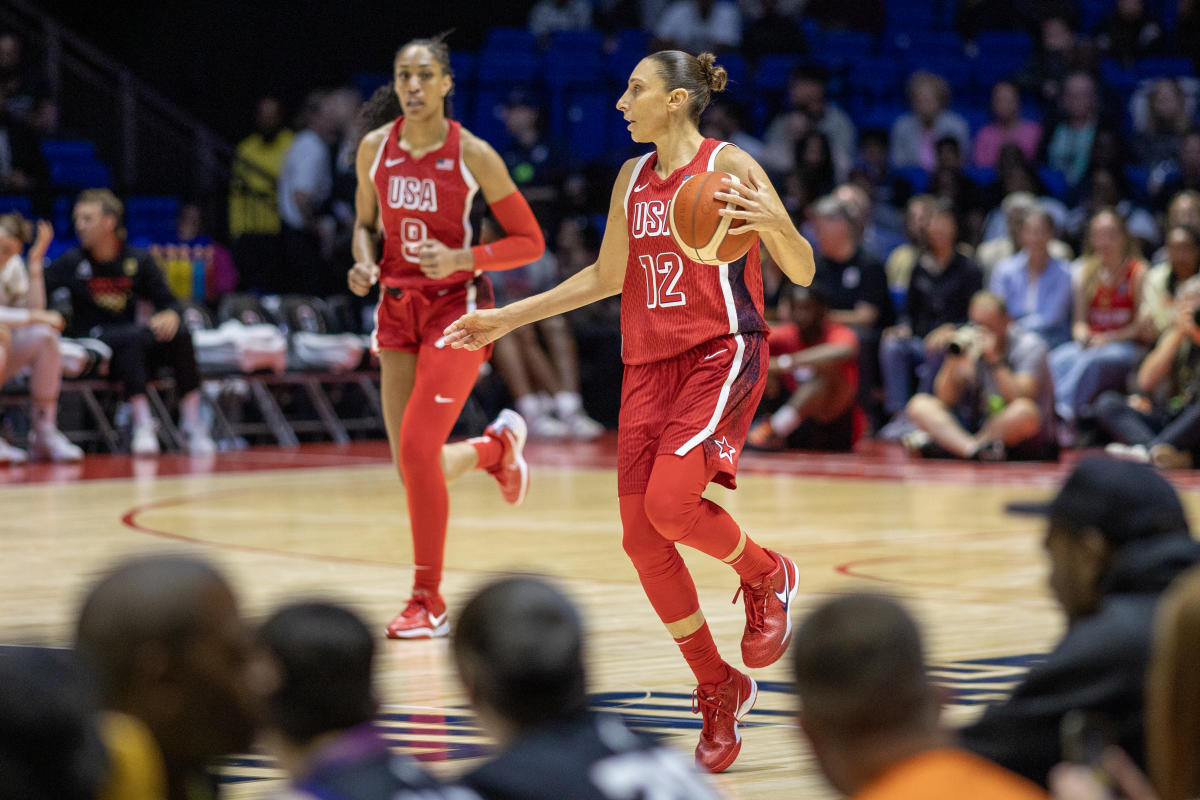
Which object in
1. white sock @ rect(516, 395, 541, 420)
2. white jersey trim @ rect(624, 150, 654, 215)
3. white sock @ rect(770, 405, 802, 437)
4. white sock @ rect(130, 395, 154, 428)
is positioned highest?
white jersey trim @ rect(624, 150, 654, 215)

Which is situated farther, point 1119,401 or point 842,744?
point 1119,401

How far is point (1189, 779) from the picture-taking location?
2.08 metres

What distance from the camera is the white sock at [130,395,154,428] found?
1209 centimetres

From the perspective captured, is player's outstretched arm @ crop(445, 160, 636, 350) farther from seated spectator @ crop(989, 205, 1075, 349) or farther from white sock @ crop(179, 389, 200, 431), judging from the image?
seated spectator @ crop(989, 205, 1075, 349)

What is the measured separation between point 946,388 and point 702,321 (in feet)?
25.7

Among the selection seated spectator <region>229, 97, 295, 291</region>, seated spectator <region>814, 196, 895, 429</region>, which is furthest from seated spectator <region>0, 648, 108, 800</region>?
seated spectator <region>229, 97, 295, 291</region>

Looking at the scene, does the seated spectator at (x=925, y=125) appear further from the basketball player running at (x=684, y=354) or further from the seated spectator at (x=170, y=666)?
the seated spectator at (x=170, y=666)

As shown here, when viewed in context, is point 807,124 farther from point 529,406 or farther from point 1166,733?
point 1166,733

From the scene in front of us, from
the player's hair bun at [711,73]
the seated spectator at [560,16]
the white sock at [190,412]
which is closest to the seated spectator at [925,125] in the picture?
the seated spectator at [560,16]

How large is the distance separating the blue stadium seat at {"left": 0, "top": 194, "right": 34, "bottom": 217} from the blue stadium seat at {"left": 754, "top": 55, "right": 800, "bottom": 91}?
6581mm

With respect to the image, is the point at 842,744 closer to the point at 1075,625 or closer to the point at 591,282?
the point at 1075,625

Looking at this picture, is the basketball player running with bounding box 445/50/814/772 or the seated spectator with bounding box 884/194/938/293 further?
the seated spectator with bounding box 884/194/938/293

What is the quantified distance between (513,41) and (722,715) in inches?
549

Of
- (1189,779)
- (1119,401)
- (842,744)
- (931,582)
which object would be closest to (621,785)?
(842,744)
